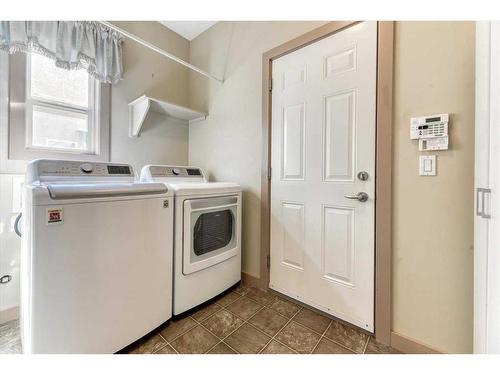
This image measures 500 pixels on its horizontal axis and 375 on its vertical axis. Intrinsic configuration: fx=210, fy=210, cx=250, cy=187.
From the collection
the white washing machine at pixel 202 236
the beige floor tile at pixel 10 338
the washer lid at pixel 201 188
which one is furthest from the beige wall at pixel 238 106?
the beige floor tile at pixel 10 338

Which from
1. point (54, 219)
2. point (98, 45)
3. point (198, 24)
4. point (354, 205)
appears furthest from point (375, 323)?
point (198, 24)

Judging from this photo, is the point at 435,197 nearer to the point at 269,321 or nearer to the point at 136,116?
the point at 269,321

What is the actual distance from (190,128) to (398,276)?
2.41 metres

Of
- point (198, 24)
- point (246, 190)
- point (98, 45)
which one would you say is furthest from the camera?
point (198, 24)

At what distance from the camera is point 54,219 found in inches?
36.9

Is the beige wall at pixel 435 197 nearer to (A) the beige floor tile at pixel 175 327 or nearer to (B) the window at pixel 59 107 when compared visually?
(A) the beige floor tile at pixel 175 327

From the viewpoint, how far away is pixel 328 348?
1238 millimetres

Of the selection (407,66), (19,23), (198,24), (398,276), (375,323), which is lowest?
(375,323)

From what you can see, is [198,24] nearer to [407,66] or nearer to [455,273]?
[407,66]

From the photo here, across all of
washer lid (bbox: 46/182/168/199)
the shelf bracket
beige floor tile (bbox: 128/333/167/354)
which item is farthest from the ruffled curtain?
beige floor tile (bbox: 128/333/167/354)

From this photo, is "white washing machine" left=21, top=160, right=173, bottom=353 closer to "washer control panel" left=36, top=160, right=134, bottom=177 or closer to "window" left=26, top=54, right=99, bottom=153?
"washer control panel" left=36, top=160, right=134, bottom=177

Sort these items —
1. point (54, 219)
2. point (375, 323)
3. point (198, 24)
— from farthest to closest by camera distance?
point (198, 24)
point (375, 323)
point (54, 219)

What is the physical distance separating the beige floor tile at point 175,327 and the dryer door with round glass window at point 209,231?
333 mm

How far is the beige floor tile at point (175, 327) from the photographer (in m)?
1.33
